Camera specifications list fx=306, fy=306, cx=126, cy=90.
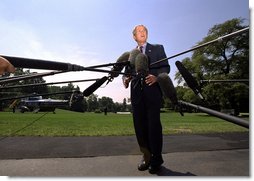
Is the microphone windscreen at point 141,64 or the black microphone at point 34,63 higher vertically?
the microphone windscreen at point 141,64

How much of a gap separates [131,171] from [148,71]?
1129 mm

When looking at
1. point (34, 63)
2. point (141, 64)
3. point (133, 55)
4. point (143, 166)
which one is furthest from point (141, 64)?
point (34, 63)

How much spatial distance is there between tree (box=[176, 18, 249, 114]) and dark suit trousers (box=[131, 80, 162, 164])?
105ft

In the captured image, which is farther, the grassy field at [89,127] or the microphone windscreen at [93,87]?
the grassy field at [89,127]

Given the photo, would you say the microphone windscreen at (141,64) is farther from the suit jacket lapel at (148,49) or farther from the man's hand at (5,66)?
the man's hand at (5,66)

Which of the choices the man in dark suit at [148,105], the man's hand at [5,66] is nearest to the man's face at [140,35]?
the man in dark suit at [148,105]

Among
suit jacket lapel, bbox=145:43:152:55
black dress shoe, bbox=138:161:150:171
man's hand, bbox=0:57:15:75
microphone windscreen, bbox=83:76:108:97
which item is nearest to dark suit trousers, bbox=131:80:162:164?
black dress shoe, bbox=138:161:150:171

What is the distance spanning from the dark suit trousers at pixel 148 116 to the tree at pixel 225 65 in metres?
31.9

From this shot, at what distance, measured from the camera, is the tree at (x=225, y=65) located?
35938mm

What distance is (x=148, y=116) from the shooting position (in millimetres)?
3551

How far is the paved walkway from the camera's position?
3.35m

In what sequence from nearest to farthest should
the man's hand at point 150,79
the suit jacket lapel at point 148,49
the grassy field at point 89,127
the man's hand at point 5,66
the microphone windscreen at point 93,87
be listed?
the man's hand at point 5,66, the microphone windscreen at point 93,87, the man's hand at point 150,79, the suit jacket lapel at point 148,49, the grassy field at point 89,127

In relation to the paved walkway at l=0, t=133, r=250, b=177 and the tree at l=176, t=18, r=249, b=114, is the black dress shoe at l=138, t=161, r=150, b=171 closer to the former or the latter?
the paved walkway at l=0, t=133, r=250, b=177

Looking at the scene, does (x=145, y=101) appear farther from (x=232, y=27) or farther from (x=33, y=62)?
(x=232, y=27)
